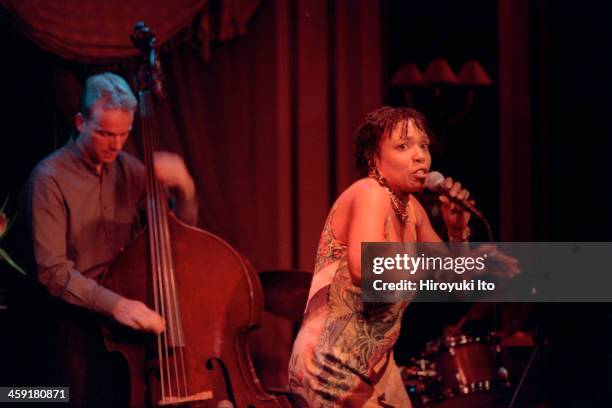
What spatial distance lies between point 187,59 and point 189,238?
3.55 ft

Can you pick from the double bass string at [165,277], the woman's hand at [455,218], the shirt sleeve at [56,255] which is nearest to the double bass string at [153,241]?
the double bass string at [165,277]

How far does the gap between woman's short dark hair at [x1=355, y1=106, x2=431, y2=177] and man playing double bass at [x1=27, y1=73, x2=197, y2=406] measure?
2.73ft

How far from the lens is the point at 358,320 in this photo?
2.17 metres

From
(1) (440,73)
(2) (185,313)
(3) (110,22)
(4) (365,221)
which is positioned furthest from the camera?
(1) (440,73)

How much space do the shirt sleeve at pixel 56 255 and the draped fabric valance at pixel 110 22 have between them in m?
0.61

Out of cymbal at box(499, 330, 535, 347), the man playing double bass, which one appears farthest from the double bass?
cymbal at box(499, 330, 535, 347)

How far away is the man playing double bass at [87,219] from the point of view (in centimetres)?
276

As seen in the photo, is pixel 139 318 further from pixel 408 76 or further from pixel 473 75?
pixel 473 75

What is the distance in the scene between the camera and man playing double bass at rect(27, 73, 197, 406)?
9.06ft

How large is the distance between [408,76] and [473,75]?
1.07 feet

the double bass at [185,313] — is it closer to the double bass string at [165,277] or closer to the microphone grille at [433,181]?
the double bass string at [165,277]

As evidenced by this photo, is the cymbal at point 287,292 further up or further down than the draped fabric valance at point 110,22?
further down

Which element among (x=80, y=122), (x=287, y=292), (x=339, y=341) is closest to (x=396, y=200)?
(x=339, y=341)

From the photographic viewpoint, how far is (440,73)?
4.21 metres
